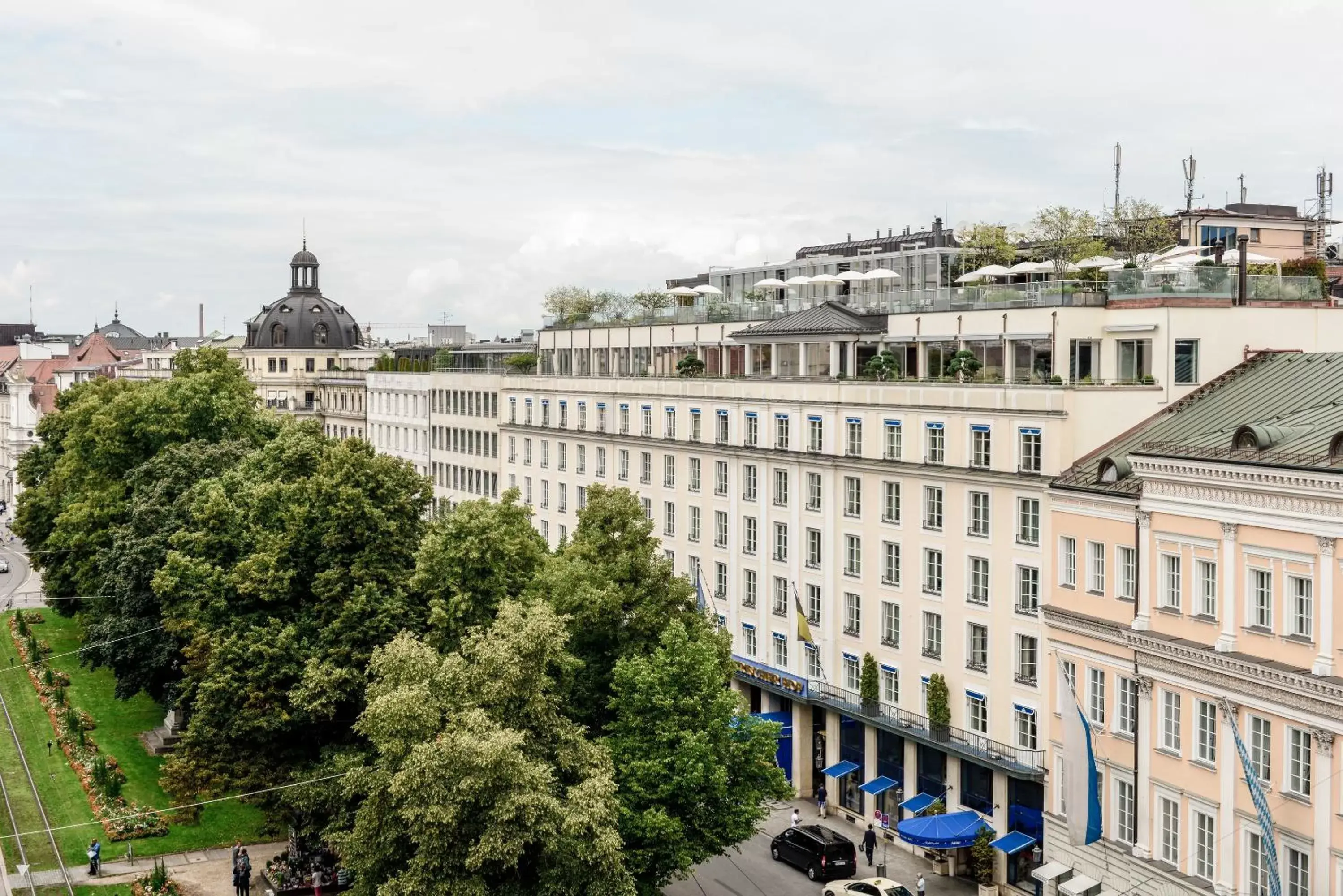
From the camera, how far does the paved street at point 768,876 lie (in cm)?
5953

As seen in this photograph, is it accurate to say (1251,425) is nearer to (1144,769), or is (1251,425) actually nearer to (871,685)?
(1144,769)

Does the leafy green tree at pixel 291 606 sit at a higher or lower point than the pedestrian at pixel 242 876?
higher

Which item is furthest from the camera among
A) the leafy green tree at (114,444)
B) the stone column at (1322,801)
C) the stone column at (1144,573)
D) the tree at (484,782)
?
the leafy green tree at (114,444)

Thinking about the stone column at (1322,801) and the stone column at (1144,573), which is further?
the stone column at (1144,573)

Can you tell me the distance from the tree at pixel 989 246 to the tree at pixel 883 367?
1733 cm

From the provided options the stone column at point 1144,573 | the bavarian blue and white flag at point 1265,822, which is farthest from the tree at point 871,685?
the bavarian blue and white flag at point 1265,822

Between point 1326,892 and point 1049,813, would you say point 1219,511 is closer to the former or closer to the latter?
point 1326,892

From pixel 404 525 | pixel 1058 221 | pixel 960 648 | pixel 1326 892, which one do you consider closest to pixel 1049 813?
pixel 960 648

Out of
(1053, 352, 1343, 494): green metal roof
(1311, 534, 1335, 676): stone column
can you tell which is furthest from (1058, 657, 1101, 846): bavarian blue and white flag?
(1311, 534, 1335, 676): stone column

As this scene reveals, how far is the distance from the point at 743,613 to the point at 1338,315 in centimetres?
3058

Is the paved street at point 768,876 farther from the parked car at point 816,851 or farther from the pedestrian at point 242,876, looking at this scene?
the pedestrian at point 242,876

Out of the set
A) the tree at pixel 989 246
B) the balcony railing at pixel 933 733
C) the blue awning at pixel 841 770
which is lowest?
the blue awning at pixel 841 770

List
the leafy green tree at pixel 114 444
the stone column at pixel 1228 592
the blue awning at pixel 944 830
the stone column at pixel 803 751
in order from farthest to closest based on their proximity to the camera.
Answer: the leafy green tree at pixel 114 444 → the stone column at pixel 803 751 → the blue awning at pixel 944 830 → the stone column at pixel 1228 592

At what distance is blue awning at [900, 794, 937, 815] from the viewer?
63156mm
